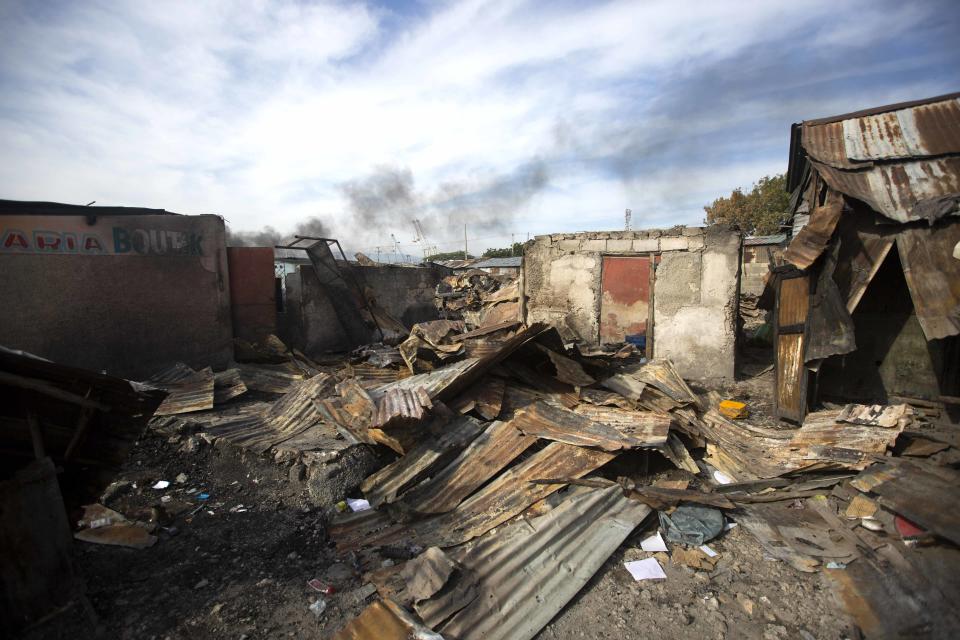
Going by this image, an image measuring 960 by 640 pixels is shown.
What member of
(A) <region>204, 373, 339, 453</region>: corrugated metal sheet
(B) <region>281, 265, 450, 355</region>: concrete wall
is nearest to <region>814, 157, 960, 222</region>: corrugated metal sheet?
(A) <region>204, 373, 339, 453</region>: corrugated metal sheet

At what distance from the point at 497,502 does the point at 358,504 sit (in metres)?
1.22

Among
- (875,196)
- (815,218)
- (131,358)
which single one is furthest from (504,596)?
(131,358)

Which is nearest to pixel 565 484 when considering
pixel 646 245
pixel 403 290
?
pixel 646 245

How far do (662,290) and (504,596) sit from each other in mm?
5877

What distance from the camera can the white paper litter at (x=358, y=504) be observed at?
3.99 metres

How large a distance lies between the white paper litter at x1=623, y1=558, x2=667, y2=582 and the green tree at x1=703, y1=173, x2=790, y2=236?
87.7 ft

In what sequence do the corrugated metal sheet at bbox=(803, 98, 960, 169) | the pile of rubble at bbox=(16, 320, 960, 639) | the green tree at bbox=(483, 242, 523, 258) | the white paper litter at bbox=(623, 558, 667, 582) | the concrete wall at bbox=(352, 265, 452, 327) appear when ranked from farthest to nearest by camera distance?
the green tree at bbox=(483, 242, 523, 258) < the concrete wall at bbox=(352, 265, 452, 327) < the corrugated metal sheet at bbox=(803, 98, 960, 169) < the white paper litter at bbox=(623, 558, 667, 582) < the pile of rubble at bbox=(16, 320, 960, 639)

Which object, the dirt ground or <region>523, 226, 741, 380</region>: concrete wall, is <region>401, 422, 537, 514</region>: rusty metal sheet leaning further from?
<region>523, 226, 741, 380</region>: concrete wall

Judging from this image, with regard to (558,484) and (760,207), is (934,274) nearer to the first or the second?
(558,484)

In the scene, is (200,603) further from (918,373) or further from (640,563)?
(918,373)

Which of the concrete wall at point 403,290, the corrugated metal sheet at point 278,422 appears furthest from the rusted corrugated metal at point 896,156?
the concrete wall at point 403,290

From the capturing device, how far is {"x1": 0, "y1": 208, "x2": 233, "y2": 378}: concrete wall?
6246 millimetres

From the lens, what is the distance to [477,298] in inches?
723

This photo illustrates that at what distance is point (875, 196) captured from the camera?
5020 millimetres
